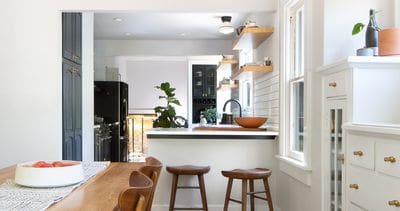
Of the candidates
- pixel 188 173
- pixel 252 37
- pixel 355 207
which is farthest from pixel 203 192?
pixel 355 207

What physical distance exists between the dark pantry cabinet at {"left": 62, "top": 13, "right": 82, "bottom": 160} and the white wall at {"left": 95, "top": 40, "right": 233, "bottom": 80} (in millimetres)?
3369

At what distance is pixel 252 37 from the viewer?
4367mm

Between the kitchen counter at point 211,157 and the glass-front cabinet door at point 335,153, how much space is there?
1.47 m

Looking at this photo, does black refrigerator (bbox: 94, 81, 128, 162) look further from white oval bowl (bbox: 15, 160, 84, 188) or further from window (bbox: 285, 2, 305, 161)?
white oval bowl (bbox: 15, 160, 84, 188)

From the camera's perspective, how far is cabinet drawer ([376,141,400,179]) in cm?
164

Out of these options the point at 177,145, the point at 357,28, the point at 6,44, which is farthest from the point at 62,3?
the point at 357,28

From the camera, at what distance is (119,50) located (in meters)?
8.42

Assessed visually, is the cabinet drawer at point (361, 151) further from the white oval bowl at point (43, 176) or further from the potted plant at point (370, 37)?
the white oval bowl at point (43, 176)

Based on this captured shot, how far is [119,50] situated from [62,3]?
15.1ft

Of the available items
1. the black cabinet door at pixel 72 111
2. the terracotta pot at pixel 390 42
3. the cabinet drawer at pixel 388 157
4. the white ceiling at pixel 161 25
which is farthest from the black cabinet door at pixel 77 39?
the cabinet drawer at pixel 388 157

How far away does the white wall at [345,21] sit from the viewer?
2586mm

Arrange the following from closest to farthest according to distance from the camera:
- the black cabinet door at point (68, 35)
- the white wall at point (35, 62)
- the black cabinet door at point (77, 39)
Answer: the white wall at point (35, 62) → the black cabinet door at point (68, 35) → the black cabinet door at point (77, 39)

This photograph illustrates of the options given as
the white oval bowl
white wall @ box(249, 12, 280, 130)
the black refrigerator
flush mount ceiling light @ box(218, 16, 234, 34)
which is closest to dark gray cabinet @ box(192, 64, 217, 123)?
the black refrigerator

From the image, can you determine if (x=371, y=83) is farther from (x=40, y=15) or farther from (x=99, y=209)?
(x=40, y=15)
